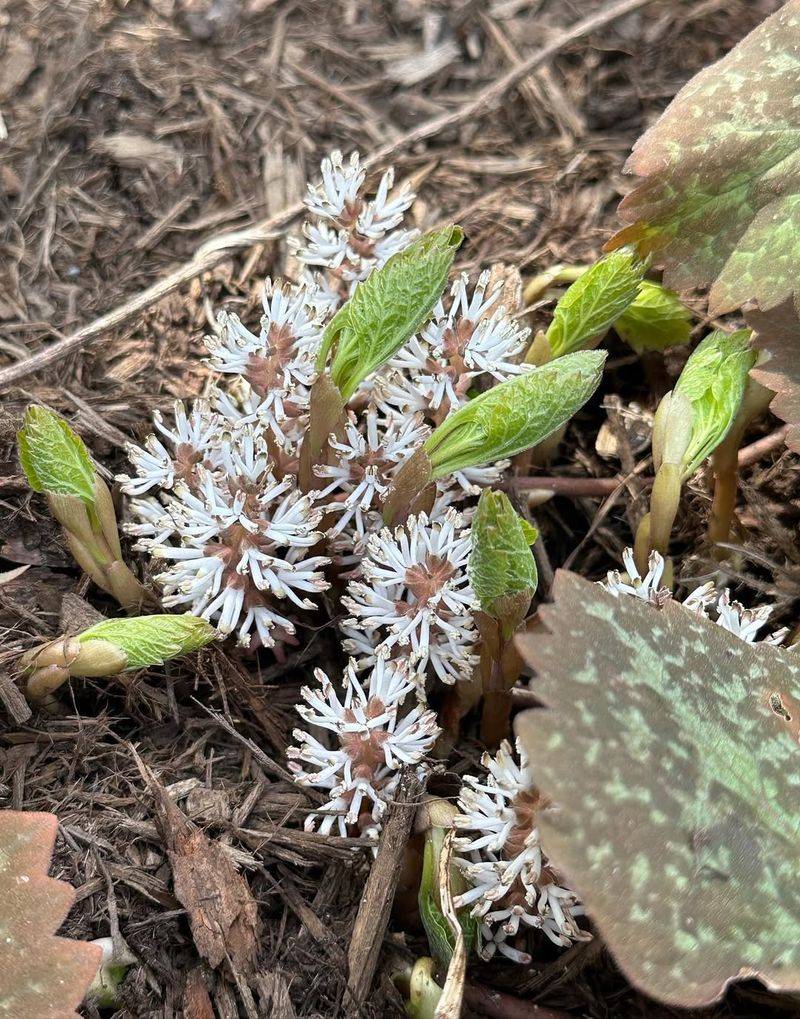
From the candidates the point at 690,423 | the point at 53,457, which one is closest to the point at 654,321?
the point at 690,423

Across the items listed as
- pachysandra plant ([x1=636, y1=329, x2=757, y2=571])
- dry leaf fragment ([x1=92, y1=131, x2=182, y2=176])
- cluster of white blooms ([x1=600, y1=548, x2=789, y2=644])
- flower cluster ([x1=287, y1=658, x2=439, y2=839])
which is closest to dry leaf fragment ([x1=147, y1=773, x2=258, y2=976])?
flower cluster ([x1=287, y1=658, x2=439, y2=839])

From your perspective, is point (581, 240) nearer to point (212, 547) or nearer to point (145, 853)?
point (212, 547)

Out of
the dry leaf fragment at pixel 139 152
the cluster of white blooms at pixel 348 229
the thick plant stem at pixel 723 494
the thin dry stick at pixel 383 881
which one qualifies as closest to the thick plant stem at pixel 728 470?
the thick plant stem at pixel 723 494

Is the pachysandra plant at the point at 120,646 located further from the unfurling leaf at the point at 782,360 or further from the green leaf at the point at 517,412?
the unfurling leaf at the point at 782,360

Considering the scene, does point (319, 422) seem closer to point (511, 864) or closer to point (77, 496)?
point (77, 496)

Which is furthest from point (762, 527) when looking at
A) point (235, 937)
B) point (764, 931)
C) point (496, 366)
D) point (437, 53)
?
point (437, 53)

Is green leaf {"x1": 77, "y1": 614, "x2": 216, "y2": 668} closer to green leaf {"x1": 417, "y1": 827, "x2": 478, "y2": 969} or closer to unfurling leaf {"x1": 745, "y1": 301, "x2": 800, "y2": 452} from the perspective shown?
green leaf {"x1": 417, "y1": 827, "x2": 478, "y2": 969}
